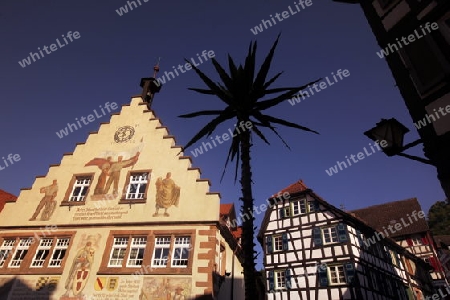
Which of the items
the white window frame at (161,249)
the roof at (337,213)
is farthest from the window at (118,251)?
the roof at (337,213)

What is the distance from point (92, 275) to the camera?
14.2 m

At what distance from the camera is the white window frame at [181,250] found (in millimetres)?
13984

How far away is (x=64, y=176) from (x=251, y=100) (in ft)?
44.5

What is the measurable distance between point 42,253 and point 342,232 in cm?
1808

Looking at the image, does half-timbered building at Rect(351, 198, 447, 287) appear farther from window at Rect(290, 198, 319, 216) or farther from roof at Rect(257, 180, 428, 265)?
window at Rect(290, 198, 319, 216)

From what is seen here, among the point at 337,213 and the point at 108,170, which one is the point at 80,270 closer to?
the point at 108,170

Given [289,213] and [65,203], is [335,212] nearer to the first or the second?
[289,213]

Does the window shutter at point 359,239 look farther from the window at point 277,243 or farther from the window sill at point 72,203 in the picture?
the window sill at point 72,203

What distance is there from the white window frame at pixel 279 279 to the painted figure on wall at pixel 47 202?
15.2 m

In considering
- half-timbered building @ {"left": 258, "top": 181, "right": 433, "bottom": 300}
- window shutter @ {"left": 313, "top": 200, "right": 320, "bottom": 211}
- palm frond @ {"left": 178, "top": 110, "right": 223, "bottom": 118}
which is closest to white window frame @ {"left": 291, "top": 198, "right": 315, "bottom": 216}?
half-timbered building @ {"left": 258, "top": 181, "right": 433, "bottom": 300}

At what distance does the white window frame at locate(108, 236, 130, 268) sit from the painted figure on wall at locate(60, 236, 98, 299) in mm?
941

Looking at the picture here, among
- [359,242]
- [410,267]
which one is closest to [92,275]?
[359,242]

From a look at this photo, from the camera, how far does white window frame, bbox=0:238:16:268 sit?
1594 centimetres

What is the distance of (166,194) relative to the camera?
1595 centimetres
